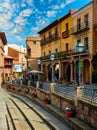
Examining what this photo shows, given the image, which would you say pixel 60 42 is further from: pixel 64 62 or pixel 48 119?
pixel 48 119

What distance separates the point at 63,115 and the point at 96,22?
1750 cm

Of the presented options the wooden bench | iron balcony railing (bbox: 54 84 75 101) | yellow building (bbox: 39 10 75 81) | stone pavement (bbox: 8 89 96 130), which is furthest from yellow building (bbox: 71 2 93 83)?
the wooden bench

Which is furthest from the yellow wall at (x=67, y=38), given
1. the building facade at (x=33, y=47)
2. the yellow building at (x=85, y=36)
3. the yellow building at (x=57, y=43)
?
the building facade at (x=33, y=47)

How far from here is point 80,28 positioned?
3456 cm

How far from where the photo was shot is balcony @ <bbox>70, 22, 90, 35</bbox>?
3278 cm

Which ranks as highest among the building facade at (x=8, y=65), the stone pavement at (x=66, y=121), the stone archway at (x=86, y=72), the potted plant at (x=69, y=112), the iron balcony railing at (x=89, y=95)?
the building facade at (x=8, y=65)

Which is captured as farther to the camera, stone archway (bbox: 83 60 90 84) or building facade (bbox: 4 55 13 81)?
building facade (bbox: 4 55 13 81)

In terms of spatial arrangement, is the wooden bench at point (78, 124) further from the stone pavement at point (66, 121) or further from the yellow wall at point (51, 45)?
the yellow wall at point (51, 45)

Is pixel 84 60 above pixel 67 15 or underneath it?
underneath

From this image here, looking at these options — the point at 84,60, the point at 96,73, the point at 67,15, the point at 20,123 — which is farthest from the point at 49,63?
the point at 20,123

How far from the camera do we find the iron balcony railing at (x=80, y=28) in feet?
108

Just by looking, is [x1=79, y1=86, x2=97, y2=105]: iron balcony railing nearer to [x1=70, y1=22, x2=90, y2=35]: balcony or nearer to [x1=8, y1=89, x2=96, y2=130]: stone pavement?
[x1=8, y1=89, x2=96, y2=130]: stone pavement

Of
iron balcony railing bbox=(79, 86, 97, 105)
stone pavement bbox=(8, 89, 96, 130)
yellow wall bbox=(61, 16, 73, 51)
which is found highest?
yellow wall bbox=(61, 16, 73, 51)

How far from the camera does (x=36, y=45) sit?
6309 centimetres
